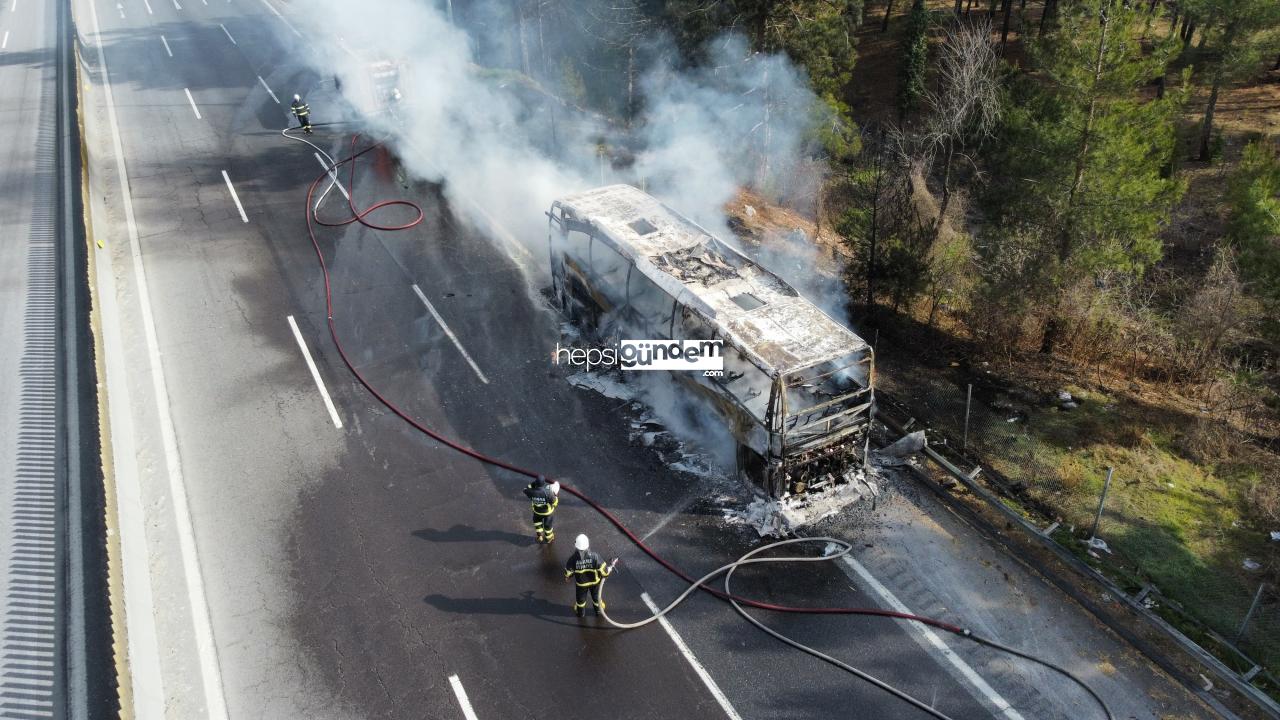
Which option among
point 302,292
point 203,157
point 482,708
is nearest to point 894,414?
point 482,708

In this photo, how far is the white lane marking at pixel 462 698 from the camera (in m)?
7.55

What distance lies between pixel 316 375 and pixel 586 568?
639 centimetres

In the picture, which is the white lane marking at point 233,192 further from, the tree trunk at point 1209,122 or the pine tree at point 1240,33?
the tree trunk at point 1209,122

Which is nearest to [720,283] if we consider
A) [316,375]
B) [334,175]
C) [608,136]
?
[316,375]

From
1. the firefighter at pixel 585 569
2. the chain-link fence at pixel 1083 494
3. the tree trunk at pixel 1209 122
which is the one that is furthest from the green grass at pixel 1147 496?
the tree trunk at pixel 1209 122

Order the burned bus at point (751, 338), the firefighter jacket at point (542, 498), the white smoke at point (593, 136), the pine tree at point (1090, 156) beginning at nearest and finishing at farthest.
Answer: the firefighter jacket at point (542, 498)
the burned bus at point (751, 338)
the pine tree at point (1090, 156)
the white smoke at point (593, 136)

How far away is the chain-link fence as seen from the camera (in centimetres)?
839

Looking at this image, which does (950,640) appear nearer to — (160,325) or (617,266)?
(617,266)

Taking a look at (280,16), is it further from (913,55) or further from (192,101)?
(913,55)

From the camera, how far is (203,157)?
65.5 ft

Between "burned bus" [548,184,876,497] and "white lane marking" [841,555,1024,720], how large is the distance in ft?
4.20

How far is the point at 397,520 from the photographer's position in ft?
32.0

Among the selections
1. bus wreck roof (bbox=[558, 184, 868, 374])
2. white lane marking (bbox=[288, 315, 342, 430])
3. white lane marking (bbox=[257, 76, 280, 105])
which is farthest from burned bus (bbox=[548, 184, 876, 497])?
white lane marking (bbox=[257, 76, 280, 105])

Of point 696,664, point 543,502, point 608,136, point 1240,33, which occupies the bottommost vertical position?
point 696,664
